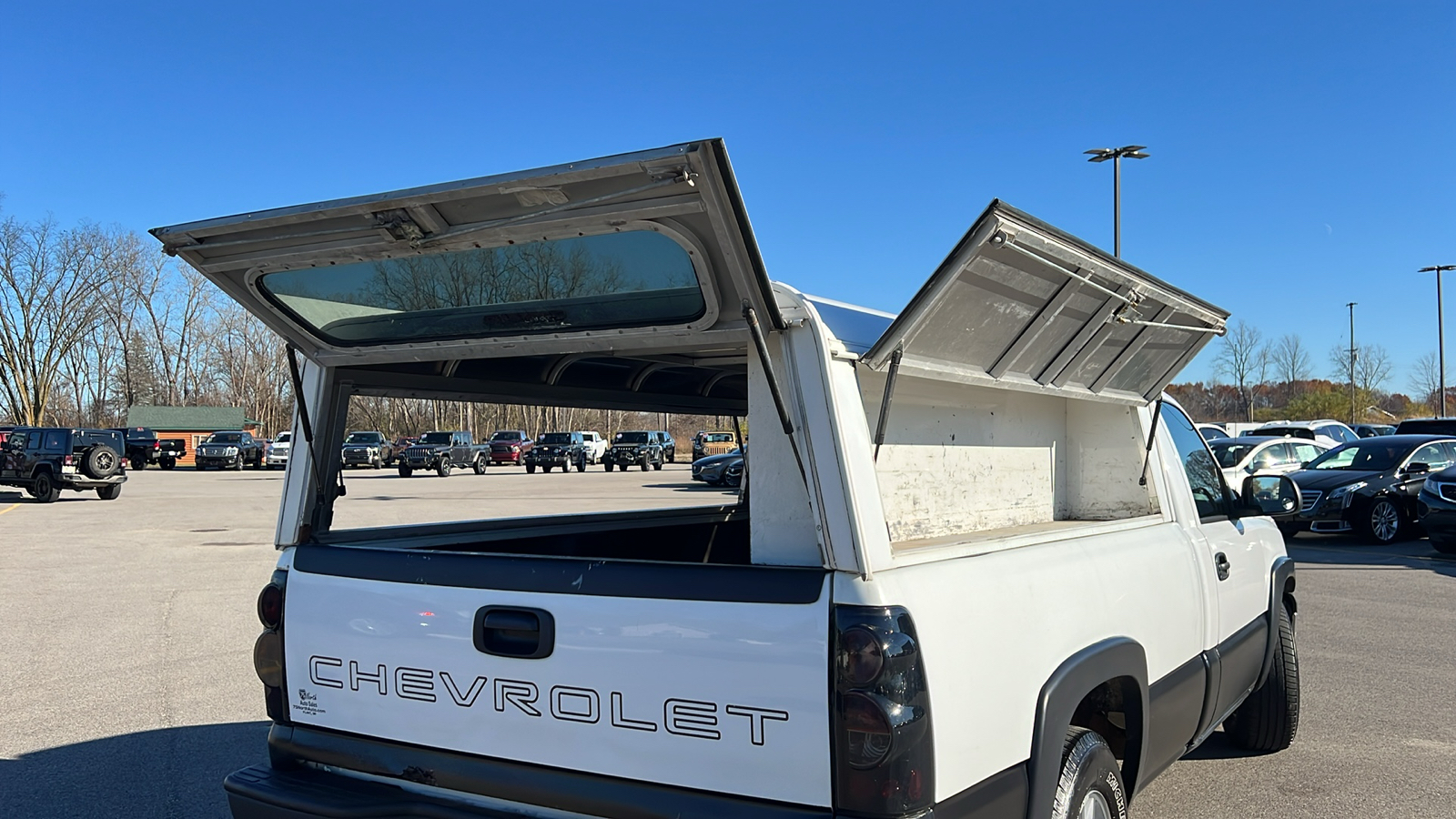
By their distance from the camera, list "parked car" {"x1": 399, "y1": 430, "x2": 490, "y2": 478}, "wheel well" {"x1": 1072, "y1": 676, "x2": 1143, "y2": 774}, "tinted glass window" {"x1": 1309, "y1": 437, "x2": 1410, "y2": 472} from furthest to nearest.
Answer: "parked car" {"x1": 399, "y1": 430, "x2": 490, "y2": 478} → "tinted glass window" {"x1": 1309, "y1": 437, "x2": 1410, "y2": 472} → "wheel well" {"x1": 1072, "y1": 676, "x2": 1143, "y2": 774}

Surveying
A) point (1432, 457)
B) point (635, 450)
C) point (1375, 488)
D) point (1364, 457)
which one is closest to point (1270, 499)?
point (1375, 488)

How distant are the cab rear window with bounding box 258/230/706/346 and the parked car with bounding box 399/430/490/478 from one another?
34.9m

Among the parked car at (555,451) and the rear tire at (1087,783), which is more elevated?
the parked car at (555,451)

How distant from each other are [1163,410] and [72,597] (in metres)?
10.2

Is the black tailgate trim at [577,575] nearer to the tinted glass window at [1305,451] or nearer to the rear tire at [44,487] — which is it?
the tinted glass window at [1305,451]

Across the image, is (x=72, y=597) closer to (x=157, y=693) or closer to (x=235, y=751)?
(x=157, y=693)

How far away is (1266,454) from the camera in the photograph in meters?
19.4

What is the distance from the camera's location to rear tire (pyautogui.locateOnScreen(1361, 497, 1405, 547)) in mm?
15250

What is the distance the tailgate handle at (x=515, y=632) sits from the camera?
8.77 ft

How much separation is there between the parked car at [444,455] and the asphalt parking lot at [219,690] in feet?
73.1

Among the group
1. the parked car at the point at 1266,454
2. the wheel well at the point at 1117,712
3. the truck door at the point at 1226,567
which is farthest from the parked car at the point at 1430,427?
the wheel well at the point at 1117,712

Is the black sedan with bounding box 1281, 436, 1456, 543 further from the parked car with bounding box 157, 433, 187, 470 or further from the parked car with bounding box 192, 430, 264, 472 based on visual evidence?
the parked car with bounding box 157, 433, 187, 470

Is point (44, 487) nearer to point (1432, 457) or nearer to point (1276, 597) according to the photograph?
point (1276, 597)

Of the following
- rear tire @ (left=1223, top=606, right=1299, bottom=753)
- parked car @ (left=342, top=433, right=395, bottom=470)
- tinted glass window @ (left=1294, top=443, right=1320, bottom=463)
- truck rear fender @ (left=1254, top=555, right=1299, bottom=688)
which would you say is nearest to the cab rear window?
truck rear fender @ (left=1254, top=555, right=1299, bottom=688)
